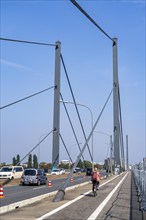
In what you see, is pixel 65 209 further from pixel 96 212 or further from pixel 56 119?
pixel 56 119

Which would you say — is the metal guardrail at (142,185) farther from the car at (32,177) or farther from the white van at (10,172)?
the white van at (10,172)

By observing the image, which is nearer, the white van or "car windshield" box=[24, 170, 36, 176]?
"car windshield" box=[24, 170, 36, 176]

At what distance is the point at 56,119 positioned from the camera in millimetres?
48875

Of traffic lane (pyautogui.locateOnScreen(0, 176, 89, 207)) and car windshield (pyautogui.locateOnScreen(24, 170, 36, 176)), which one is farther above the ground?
car windshield (pyautogui.locateOnScreen(24, 170, 36, 176))

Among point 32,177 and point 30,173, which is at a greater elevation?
point 30,173

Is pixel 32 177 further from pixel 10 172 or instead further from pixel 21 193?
pixel 21 193

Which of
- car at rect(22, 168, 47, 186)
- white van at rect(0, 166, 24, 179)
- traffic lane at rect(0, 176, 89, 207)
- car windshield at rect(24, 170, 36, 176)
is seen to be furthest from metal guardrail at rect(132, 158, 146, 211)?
white van at rect(0, 166, 24, 179)

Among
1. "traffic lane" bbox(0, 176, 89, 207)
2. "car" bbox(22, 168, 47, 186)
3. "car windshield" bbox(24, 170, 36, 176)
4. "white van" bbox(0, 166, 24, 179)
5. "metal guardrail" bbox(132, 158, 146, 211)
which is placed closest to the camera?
"metal guardrail" bbox(132, 158, 146, 211)

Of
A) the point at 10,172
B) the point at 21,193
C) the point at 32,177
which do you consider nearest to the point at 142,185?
the point at 21,193

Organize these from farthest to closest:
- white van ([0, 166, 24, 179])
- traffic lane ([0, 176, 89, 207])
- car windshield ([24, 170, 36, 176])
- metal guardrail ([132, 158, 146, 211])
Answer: white van ([0, 166, 24, 179])
car windshield ([24, 170, 36, 176])
traffic lane ([0, 176, 89, 207])
metal guardrail ([132, 158, 146, 211])

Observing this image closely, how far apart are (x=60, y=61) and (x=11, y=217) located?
35286 mm

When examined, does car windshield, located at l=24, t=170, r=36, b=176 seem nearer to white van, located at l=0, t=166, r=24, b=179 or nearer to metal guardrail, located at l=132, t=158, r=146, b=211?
white van, located at l=0, t=166, r=24, b=179

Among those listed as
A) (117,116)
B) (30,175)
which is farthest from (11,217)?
(117,116)

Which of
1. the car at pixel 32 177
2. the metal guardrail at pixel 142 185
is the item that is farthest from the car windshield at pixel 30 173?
the metal guardrail at pixel 142 185
